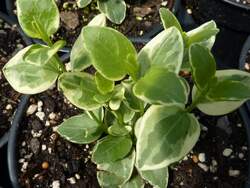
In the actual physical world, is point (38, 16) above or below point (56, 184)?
above

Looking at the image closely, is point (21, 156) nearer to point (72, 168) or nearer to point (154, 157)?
point (72, 168)

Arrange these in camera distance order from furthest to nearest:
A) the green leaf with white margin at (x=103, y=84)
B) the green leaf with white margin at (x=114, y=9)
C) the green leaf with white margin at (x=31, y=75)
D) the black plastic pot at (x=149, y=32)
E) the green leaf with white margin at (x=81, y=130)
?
1. the green leaf with white margin at (x=114, y=9)
2. the black plastic pot at (x=149, y=32)
3. the green leaf with white margin at (x=81, y=130)
4. the green leaf with white margin at (x=31, y=75)
5. the green leaf with white margin at (x=103, y=84)

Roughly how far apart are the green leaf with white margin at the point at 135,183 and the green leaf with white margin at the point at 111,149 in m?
0.08

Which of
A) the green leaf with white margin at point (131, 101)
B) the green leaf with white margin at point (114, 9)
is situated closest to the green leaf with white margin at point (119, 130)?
the green leaf with white margin at point (131, 101)

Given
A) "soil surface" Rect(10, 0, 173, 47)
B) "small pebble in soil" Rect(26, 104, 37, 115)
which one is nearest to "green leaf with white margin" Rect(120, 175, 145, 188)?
"small pebble in soil" Rect(26, 104, 37, 115)

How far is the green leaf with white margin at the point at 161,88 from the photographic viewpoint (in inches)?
26.9

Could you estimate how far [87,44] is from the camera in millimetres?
712

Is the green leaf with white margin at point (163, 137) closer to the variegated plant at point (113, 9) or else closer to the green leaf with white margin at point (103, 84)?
the green leaf with white margin at point (103, 84)

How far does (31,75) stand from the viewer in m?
0.91

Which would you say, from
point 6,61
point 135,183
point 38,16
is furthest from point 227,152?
point 6,61

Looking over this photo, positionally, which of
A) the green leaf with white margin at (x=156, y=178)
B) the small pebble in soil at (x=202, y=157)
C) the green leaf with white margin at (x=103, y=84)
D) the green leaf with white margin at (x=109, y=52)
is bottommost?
the small pebble in soil at (x=202, y=157)

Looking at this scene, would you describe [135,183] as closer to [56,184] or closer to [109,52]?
[56,184]

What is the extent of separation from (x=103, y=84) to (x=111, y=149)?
21 centimetres

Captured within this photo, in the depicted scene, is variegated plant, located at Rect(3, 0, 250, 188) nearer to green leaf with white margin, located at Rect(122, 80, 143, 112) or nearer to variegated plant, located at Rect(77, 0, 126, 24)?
green leaf with white margin, located at Rect(122, 80, 143, 112)
